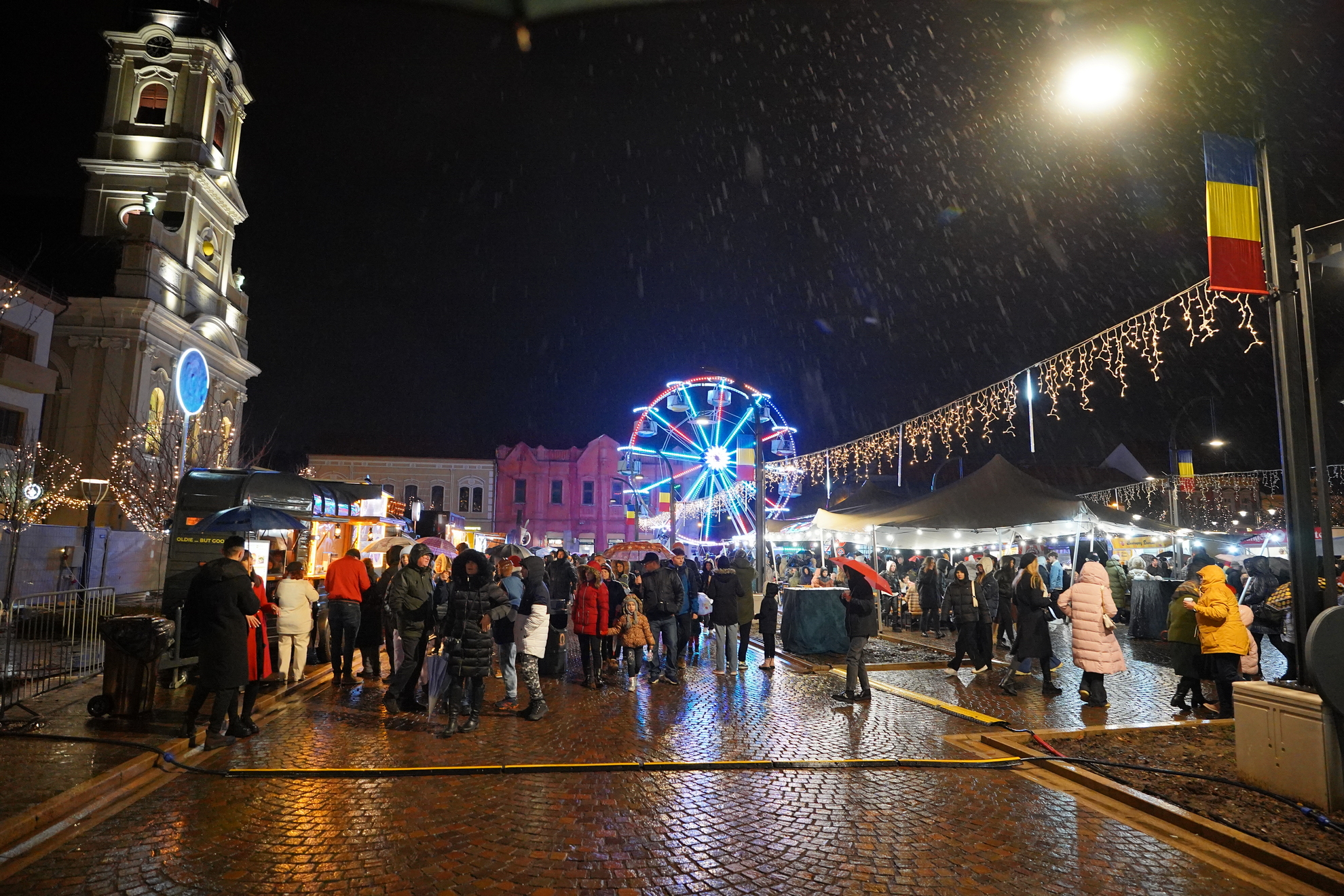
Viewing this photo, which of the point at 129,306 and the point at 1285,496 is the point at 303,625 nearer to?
the point at 1285,496

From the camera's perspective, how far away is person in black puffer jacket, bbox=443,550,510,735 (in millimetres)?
7914

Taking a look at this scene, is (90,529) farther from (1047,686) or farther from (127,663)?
(1047,686)

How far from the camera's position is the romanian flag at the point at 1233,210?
21.9 feet

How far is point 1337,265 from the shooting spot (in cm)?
648

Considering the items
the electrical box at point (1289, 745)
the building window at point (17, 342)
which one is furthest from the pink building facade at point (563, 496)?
the electrical box at point (1289, 745)

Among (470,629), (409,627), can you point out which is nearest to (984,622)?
(470,629)

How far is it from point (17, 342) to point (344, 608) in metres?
27.2

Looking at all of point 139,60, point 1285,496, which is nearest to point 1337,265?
point 1285,496

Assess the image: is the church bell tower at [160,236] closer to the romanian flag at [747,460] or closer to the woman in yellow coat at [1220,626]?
the romanian flag at [747,460]

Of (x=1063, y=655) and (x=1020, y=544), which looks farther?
(x=1020, y=544)

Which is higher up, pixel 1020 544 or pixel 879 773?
pixel 1020 544

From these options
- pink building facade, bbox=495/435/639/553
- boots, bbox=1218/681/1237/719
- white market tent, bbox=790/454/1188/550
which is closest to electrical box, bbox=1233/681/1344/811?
boots, bbox=1218/681/1237/719

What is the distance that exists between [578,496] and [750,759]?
2342 inches

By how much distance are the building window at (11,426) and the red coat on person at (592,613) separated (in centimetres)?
2806
